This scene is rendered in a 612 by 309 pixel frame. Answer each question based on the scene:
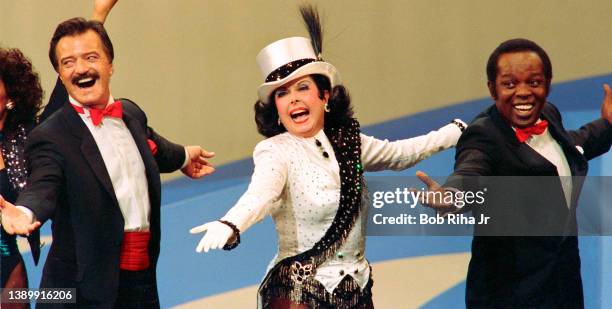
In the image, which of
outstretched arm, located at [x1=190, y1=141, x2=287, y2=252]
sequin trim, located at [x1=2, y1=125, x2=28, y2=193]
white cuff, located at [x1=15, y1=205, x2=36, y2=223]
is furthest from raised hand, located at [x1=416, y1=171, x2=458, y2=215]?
sequin trim, located at [x1=2, y1=125, x2=28, y2=193]

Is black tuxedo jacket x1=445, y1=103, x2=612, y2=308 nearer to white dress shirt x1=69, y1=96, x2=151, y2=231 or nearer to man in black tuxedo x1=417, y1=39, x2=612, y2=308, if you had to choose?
man in black tuxedo x1=417, y1=39, x2=612, y2=308

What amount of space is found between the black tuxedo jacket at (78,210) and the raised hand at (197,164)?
37cm

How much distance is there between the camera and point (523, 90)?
15.6ft

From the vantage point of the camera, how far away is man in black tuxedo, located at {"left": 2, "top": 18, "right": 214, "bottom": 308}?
14.7 ft

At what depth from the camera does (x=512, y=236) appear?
4.79m

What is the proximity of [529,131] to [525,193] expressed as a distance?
27 cm

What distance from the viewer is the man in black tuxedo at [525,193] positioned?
15.6ft

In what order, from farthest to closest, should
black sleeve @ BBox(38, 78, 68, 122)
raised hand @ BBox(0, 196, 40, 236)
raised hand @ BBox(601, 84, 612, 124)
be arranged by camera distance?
1. raised hand @ BBox(601, 84, 612, 124)
2. black sleeve @ BBox(38, 78, 68, 122)
3. raised hand @ BBox(0, 196, 40, 236)

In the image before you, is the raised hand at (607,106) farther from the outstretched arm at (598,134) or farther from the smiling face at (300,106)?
the smiling face at (300,106)

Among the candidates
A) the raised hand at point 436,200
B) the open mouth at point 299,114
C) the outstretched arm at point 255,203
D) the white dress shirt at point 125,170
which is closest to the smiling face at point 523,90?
the raised hand at point 436,200

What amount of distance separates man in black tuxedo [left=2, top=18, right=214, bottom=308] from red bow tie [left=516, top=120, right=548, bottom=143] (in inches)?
60.7

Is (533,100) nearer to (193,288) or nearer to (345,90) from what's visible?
(345,90)

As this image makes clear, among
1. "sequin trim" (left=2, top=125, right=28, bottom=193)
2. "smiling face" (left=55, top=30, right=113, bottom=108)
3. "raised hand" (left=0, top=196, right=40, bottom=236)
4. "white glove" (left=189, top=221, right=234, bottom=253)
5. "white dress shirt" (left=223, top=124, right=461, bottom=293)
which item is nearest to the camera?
"white glove" (left=189, top=221, right=234, bottom=253)

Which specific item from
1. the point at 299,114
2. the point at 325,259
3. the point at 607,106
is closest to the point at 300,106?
the point at 299,114
